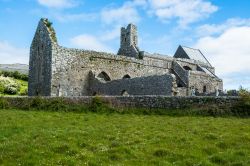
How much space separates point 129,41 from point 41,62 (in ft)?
48.6

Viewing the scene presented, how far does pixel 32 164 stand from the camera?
469 inches

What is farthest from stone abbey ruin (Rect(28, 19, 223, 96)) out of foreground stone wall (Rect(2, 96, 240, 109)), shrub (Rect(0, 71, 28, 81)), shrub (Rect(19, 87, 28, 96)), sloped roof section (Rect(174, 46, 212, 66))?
shrub (Rect(0, 71, 28, 81))

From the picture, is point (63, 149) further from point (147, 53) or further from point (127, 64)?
point (147, 53)

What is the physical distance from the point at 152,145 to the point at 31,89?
107 ft

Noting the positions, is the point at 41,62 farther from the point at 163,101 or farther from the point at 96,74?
the point at 163,101

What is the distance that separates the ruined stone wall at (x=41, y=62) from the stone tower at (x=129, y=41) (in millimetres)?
13180

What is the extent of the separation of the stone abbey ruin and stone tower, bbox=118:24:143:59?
4.04ft

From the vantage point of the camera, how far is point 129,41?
54.5 meters

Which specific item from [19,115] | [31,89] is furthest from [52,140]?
[31,89]

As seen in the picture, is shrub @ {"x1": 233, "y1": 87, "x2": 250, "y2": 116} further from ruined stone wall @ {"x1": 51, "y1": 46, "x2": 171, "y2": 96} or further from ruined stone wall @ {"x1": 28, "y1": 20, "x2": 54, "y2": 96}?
ruined stone wall @ {"x1": 28, "y1": 20, "x2": 54, "y2": 96}

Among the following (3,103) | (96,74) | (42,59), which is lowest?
(3,103)

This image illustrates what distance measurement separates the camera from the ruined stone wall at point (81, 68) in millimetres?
41838

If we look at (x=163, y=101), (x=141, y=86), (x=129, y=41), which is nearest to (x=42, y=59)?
(x=141, y=86)

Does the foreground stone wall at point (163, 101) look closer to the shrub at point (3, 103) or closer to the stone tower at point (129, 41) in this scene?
the shrub at point (3, 103)
